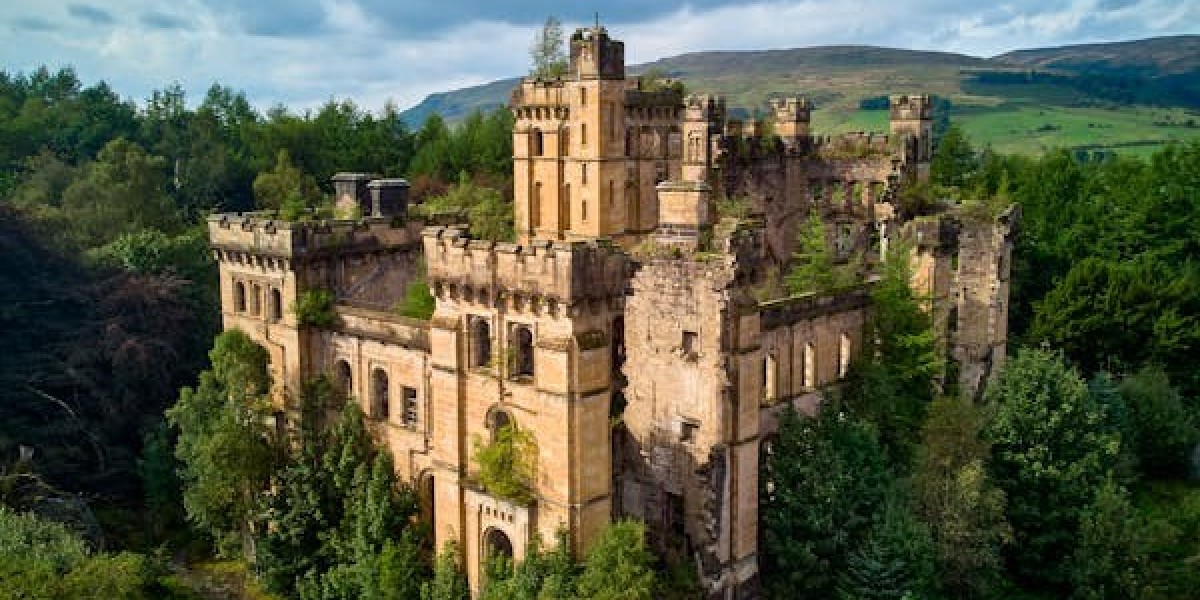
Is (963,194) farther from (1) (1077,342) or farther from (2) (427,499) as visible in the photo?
(2) (427,499)

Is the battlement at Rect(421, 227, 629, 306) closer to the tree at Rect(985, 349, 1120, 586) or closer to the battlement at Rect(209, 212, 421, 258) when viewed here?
the battlement at Rect(209, 212, 421, 258)

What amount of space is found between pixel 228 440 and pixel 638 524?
1681 cm

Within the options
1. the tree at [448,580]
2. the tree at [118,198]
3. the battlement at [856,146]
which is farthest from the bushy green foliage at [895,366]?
the tree at [118,198]

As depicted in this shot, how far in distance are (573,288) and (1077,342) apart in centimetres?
3445

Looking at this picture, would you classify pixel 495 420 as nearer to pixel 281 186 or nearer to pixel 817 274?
pixel 817 274

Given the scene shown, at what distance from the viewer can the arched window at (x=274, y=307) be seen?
36.8 m

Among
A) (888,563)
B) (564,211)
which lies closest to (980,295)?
(888,563)

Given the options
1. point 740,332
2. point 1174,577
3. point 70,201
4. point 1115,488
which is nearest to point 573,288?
point 740,332

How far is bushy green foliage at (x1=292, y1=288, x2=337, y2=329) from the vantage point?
3559 centimetres

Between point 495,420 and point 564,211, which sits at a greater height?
point 564,211

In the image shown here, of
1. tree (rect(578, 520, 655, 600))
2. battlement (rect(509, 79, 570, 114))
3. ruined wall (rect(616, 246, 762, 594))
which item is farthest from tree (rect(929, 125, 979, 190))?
tree (rect(578, 520, 655, 600))

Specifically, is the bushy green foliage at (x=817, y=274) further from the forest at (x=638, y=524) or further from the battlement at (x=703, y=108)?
the battlement at (x=703, y=108)

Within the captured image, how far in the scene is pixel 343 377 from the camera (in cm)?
3600

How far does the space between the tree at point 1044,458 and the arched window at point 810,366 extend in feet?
22.1
